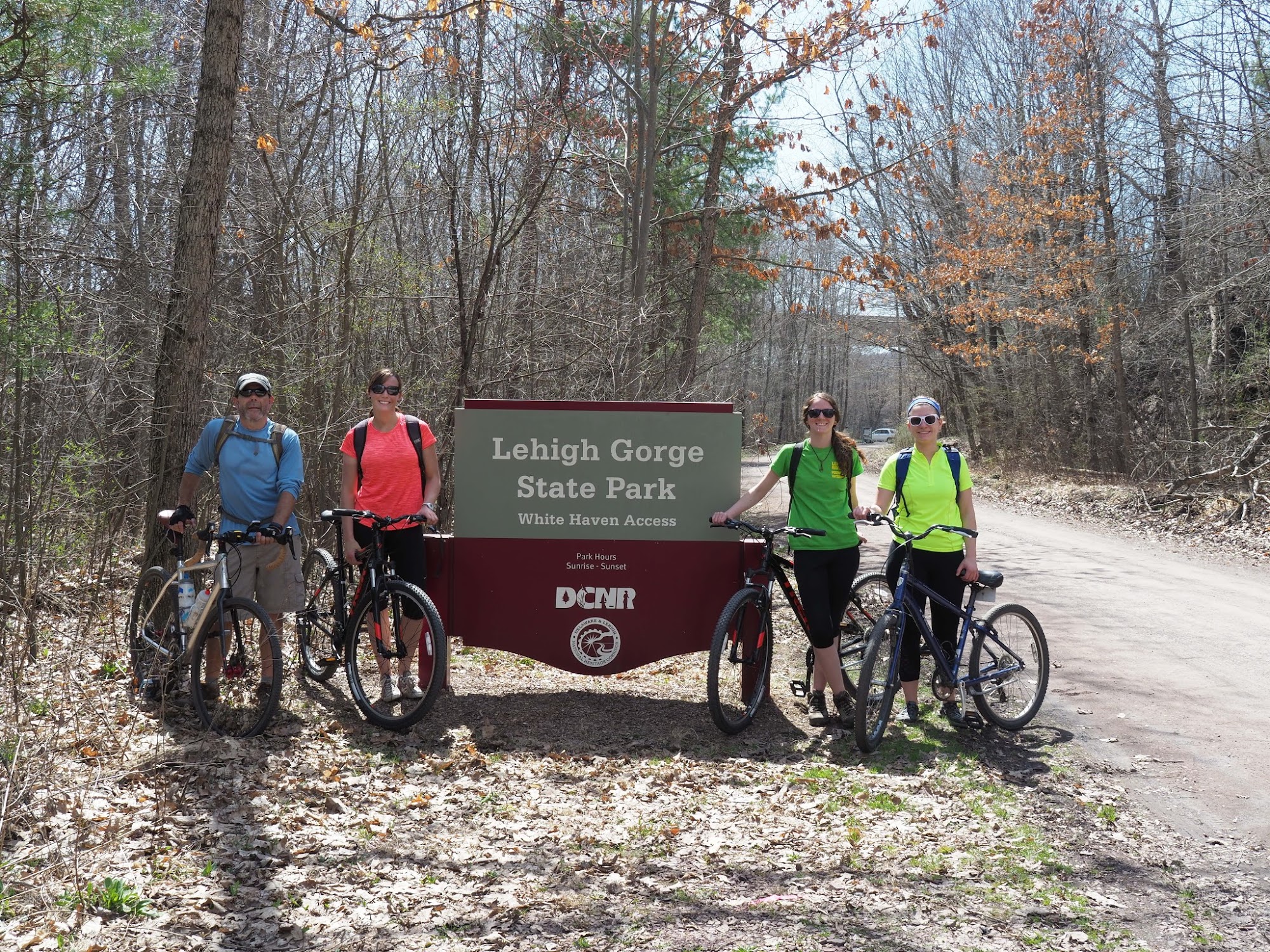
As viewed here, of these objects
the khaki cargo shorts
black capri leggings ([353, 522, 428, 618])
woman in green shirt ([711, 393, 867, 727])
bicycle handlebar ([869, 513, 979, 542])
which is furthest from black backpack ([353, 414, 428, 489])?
bicycle handlebar ([869, 513, 979, 542])

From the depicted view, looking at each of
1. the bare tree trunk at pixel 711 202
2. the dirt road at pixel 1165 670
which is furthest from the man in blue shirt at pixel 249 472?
the bare tree trunk at pixel 711 202

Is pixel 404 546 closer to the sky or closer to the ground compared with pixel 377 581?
closer to the sky

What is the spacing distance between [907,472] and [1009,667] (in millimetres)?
1308

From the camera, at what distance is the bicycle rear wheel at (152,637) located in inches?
249

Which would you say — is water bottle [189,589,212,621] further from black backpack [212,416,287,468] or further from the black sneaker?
the black sneaker

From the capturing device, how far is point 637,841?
4930 millimetres

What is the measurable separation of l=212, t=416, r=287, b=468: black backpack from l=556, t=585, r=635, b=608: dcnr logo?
195cm

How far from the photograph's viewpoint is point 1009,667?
664cm

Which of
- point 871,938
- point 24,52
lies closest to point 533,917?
point 871,938

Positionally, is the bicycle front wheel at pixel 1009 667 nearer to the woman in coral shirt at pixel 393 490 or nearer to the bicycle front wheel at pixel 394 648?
the bicycle front wheel at pixel 394 648

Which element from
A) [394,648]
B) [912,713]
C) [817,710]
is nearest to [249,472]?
[394,648]

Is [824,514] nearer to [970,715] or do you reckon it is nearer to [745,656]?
[745,656]

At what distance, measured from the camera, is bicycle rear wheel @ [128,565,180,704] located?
634 cm

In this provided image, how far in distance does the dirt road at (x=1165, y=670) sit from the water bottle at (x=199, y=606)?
4.97 m
